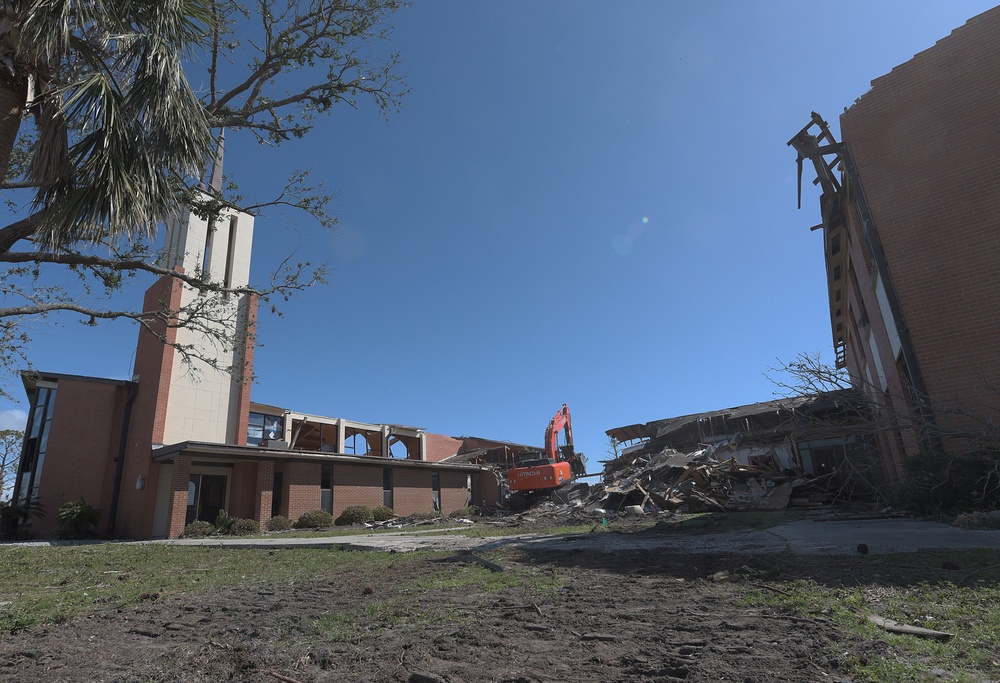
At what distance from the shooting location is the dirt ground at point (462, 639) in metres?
2.97

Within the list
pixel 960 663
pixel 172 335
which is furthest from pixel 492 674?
pixel 172 335

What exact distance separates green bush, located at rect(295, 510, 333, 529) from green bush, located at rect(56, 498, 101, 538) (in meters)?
7.44

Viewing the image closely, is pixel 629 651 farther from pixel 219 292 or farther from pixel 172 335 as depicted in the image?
pixel 172 335

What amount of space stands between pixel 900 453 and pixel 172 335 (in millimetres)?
25866

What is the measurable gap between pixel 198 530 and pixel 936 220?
23587 millimetres

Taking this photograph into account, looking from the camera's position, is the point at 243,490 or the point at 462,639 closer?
the point at 462,639

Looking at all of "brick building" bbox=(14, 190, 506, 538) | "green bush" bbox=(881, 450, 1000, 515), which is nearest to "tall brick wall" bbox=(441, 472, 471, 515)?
"brick building" bbox=(14, 190, 506, 538)

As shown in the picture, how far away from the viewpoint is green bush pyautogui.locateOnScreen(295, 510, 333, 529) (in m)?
21.9

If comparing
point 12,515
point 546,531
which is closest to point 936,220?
point 546,531

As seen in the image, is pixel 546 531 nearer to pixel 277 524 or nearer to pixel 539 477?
pixel 539 477

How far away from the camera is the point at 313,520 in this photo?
21922 mm

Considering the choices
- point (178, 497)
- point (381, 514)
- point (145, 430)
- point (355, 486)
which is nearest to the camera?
point (178, 497)

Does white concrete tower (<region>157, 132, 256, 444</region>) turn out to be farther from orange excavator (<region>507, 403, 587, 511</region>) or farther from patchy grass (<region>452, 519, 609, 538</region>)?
orange excavator (<region>507, 403, 587, 511</region>)

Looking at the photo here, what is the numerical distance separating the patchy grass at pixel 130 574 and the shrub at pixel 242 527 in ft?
26.3
